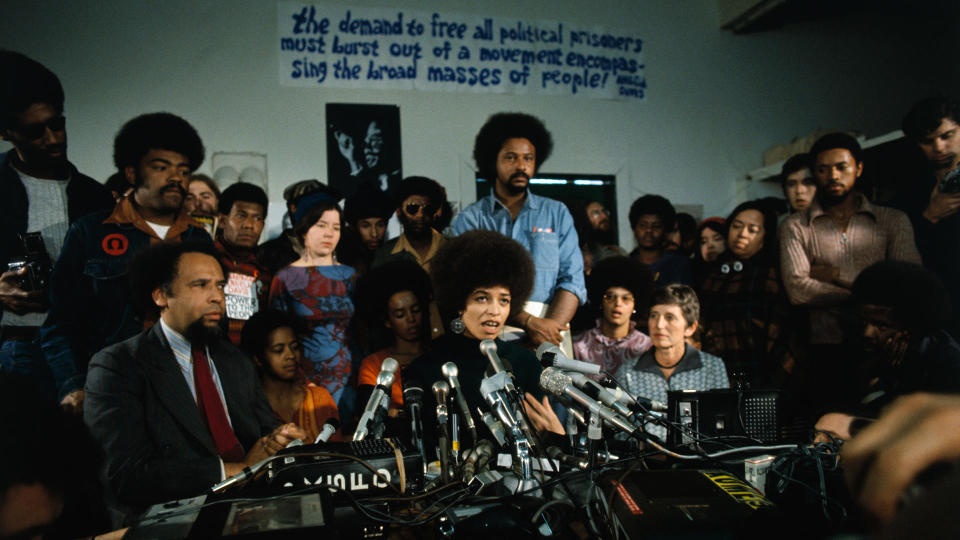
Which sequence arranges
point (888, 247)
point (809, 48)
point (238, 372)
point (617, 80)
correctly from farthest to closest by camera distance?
point (809, 48), point (617, 80), point (888, 247), point (238, 372)

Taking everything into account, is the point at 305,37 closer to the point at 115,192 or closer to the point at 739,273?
the point at 115,192

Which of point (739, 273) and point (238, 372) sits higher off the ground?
point (739, 273)

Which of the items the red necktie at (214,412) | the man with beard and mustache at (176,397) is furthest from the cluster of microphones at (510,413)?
the red necktie at (214,412)

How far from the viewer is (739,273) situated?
3.66 meters

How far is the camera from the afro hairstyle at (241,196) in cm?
384

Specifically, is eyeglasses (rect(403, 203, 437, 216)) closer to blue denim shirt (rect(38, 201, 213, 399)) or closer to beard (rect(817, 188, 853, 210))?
blue denim shirt (rect(38, 201, 213, 399))

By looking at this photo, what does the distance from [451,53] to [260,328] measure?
9.47ft

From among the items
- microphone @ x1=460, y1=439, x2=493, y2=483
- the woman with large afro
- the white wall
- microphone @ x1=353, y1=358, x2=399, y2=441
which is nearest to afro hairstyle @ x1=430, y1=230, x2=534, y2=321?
the woman with large afro

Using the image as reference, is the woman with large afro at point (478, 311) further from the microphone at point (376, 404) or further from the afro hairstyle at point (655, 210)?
the afro hairstyle at point (655, 210)

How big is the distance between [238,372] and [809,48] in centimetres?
621

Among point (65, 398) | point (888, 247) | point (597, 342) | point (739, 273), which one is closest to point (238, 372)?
point (65, 398)

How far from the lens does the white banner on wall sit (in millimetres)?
4477

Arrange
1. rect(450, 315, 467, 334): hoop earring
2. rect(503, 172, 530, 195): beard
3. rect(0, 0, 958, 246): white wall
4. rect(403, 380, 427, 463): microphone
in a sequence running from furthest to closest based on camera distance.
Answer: rect(0, 0, 958, 246): white wall → rect(503, 172, 530, 195): beard → rect(450, 315, 467, 334): hoop earring → rect(403, 380, 427, 463): microphone

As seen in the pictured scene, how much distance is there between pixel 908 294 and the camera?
9.80ft
